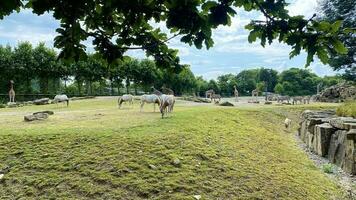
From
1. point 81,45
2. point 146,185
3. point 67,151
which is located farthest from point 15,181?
point 81,45

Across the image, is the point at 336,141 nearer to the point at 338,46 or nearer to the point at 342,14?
the point at 338,46

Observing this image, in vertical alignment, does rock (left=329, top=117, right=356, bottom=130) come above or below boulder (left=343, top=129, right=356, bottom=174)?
above

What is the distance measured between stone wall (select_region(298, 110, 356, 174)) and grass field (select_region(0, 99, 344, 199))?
0.71m

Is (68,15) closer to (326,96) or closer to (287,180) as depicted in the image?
(287,180)

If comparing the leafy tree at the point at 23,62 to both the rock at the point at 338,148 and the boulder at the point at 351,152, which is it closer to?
the rock at the point at 338,148

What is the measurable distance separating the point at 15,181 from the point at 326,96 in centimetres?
3270

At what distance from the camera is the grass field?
27.2ft

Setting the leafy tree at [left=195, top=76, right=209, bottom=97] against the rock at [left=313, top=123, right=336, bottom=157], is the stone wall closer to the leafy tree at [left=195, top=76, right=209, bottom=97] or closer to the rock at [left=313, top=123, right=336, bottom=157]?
the rock at [left=313, top=123, right=336, bottom=157]

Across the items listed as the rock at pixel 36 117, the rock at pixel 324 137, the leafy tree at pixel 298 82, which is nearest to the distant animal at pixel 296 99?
the rock at pixel 324 137

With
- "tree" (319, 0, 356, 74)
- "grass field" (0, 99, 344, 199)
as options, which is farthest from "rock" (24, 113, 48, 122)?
"tree" (319, 0, 356, 74)

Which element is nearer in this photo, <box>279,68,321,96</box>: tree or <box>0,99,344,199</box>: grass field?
<box>0,99,344,199</box>: grass field

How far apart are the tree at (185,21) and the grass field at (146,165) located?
4814 millimetres

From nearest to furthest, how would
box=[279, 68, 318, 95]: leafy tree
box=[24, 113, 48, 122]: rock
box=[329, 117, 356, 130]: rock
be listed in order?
box=[329, 117, 356, 130]: rock < box=[24, 113, 48, 122]: rock < box=[279, 68, 318, 95]: leafy tree

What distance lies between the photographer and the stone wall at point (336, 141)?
1047 centimetres
